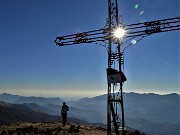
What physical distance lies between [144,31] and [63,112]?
14.0m

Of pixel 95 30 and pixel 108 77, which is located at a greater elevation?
pixel 95 30

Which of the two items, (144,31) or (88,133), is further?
(88,133)

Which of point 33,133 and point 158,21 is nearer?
point 158,21

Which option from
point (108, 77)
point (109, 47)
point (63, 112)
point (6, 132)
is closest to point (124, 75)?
point (108, 77)

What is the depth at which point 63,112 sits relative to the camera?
30.2 meters

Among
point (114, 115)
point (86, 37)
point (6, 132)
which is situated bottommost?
point (6, 132)

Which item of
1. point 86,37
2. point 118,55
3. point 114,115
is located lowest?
point 114,115

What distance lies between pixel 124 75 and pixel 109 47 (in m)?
3.02

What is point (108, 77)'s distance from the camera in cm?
2358

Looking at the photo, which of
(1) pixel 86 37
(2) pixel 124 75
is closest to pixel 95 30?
(1) pixel 86 37

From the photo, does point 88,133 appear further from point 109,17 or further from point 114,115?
point 109,17

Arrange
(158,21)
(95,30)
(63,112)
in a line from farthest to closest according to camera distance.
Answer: (63,112) → (95,30) → (158,21)

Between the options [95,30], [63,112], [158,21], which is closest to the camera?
[158,21]

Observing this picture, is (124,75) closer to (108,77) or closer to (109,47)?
(108,77)
